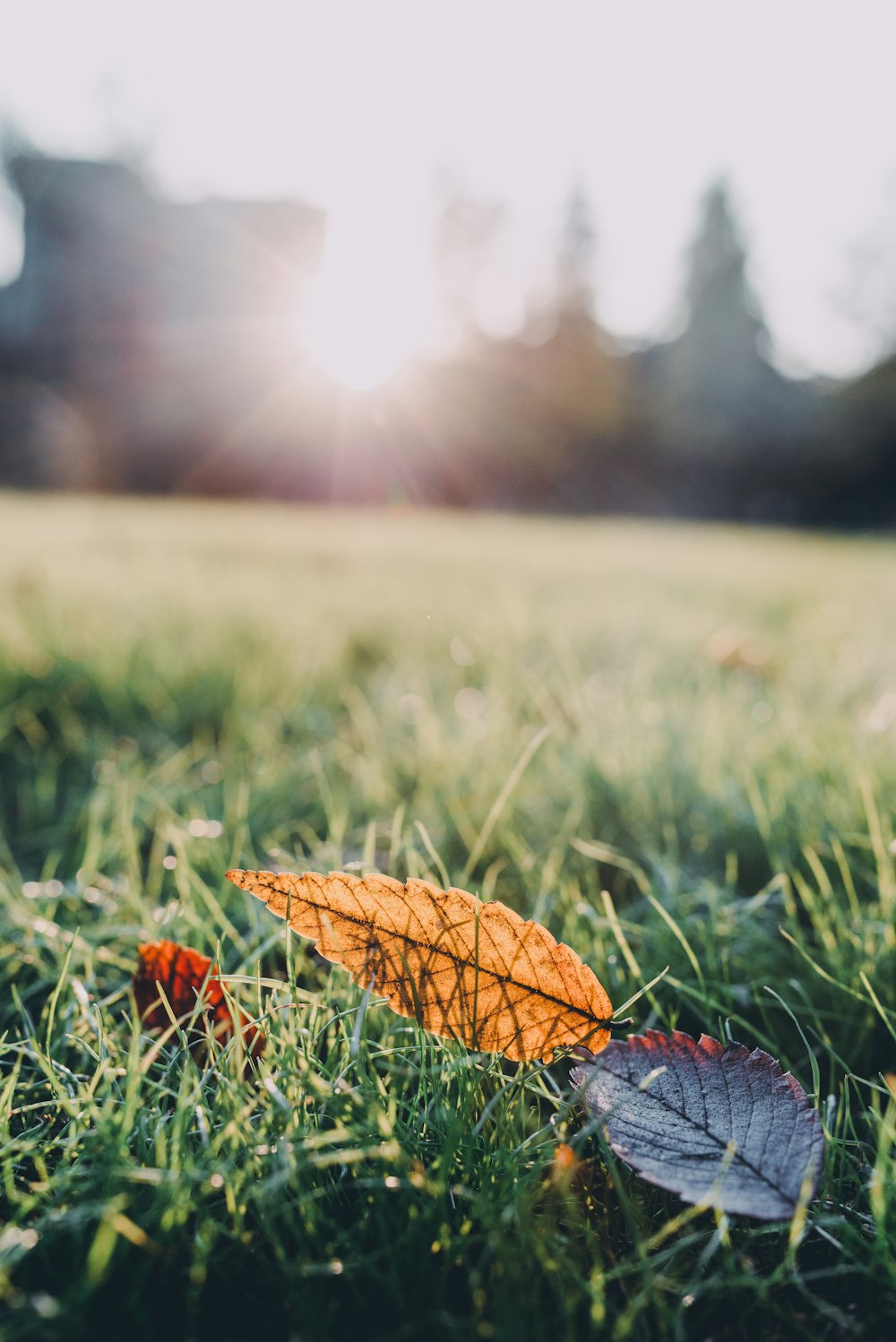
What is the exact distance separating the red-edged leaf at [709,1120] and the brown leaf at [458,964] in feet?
0.14

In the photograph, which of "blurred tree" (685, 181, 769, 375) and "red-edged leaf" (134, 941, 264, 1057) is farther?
"blurred tree" (685, 181, 769, 375)

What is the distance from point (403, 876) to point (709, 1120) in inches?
18.9

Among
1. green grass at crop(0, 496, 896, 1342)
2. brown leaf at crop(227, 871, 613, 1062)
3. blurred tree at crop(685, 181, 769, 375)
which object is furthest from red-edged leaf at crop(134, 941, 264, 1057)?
blurred tree at crop(685, 181, 769, 375)

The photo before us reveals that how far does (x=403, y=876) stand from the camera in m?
1.02

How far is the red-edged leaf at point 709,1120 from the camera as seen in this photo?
55cm

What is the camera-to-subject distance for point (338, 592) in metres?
3.04

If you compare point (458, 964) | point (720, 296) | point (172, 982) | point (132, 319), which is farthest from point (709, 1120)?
point (720, 296)

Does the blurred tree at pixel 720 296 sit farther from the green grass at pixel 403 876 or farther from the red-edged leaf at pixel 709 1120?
the red-edged leaf at pixel 709 1120

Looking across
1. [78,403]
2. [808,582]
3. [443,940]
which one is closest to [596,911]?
[443,940]

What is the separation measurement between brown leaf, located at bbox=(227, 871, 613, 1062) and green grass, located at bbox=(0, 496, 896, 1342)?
35mm

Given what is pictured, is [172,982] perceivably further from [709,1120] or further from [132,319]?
[132,319]

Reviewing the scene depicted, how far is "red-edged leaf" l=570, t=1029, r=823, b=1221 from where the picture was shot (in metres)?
0.55

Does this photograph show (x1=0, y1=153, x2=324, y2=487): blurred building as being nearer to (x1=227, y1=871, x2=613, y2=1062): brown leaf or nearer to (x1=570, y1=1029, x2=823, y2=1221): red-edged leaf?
(x1=227, y1=871, x2=613, y2=1062): brown leaf

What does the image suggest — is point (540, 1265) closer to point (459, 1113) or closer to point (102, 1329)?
point (459, 1113)
